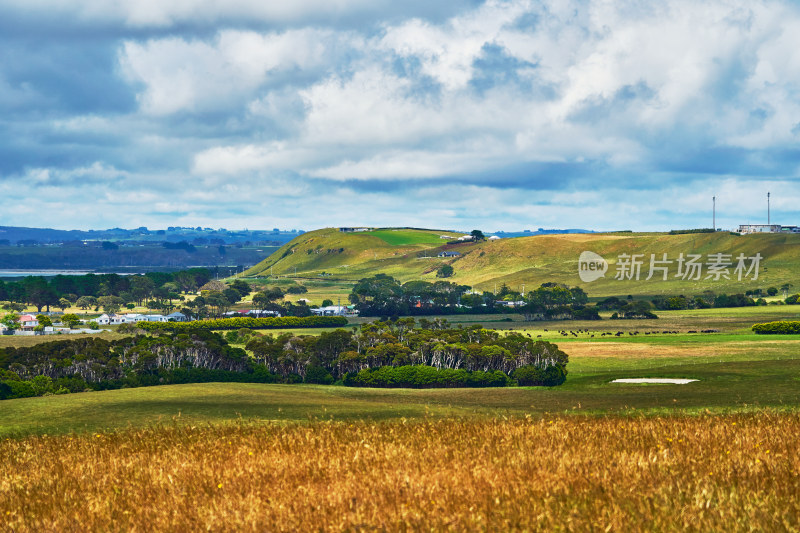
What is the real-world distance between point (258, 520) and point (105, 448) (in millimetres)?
8180

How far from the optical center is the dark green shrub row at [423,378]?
4358 inches

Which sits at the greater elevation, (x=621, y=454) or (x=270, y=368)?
(x=621, y=454)

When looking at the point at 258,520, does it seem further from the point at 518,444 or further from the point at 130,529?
the point at 518,444

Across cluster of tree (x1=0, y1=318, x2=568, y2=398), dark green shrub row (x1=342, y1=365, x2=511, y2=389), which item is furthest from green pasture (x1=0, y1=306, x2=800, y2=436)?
dark green shrub row (x1=342, y1=365, x2=511, y2=389)

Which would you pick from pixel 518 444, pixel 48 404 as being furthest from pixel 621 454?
pixel 48 404

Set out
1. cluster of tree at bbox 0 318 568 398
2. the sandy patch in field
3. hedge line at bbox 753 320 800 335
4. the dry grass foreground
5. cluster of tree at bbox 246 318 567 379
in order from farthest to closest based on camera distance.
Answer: hedge line at bbox 753 320 800 335
cluster of tree at bbox 246 318 567 379
cluster of tree at bbox 0 318 568 398
the sandy patch in field
the dry grass foreground

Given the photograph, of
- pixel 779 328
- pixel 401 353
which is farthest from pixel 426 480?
pixel 779 328

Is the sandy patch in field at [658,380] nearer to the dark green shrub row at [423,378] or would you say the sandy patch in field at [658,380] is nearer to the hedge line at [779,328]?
the dark green shrub row at [423,378]

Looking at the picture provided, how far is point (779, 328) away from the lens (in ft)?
509

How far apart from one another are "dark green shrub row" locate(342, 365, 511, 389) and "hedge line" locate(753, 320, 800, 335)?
231 ft

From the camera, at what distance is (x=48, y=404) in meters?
41.2

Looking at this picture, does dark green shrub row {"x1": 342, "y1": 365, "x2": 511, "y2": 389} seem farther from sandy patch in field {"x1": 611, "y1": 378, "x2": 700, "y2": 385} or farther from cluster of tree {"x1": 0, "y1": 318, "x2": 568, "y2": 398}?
sandy patch in field {"x1": 611, "y1": 378, "x2": 700, "y2": 385}

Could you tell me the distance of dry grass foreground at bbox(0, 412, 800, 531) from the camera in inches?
453

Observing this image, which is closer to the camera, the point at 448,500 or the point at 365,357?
the point at 448,500
